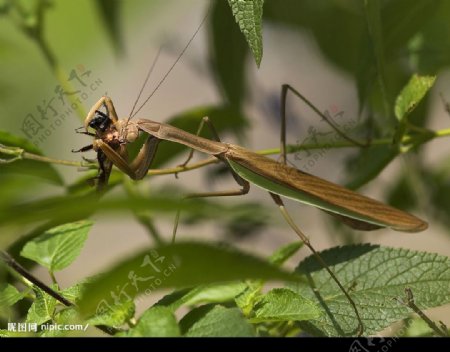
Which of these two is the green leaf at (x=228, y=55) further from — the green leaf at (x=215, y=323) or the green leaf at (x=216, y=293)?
the green leaf at (x=215, y=323)

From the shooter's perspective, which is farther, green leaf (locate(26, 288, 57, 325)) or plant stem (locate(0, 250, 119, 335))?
green leaf (locate(26, 288, 57, 325))

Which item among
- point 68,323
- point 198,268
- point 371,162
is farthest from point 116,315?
point 371,162

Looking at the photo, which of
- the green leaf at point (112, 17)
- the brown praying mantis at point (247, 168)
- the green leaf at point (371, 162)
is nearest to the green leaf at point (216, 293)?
the brown praying mantis at point (247, 168)

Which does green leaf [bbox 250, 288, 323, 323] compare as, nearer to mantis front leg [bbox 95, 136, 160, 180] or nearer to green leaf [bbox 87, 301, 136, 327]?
green leaf [bbox 87, 301, 136, 327]

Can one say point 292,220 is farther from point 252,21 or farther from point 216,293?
point 252,21

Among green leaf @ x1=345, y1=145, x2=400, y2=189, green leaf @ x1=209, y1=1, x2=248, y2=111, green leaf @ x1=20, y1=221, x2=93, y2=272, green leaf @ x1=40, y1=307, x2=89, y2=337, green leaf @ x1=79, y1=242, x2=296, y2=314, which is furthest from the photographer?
green leaf @ x1=209, y1=1, x2=248, y2=111

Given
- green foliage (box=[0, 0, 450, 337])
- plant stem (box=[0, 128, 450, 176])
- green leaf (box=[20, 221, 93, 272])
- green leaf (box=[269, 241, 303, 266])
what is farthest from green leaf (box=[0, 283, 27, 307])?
green leaf (box=[269, 241, 303, 266])

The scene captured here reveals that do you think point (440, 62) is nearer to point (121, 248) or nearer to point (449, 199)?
point (449, 199)

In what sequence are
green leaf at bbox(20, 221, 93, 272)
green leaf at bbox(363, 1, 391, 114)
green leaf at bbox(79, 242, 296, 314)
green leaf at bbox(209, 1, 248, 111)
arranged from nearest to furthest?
green leaf at bbox(79, 242, 296, 314) < green leaf at bbox(20, 221, 93, 272) < green leaf at bbox(363, 1, 391, 114) < green leaf at bbox(209, 1, 248, 111)
